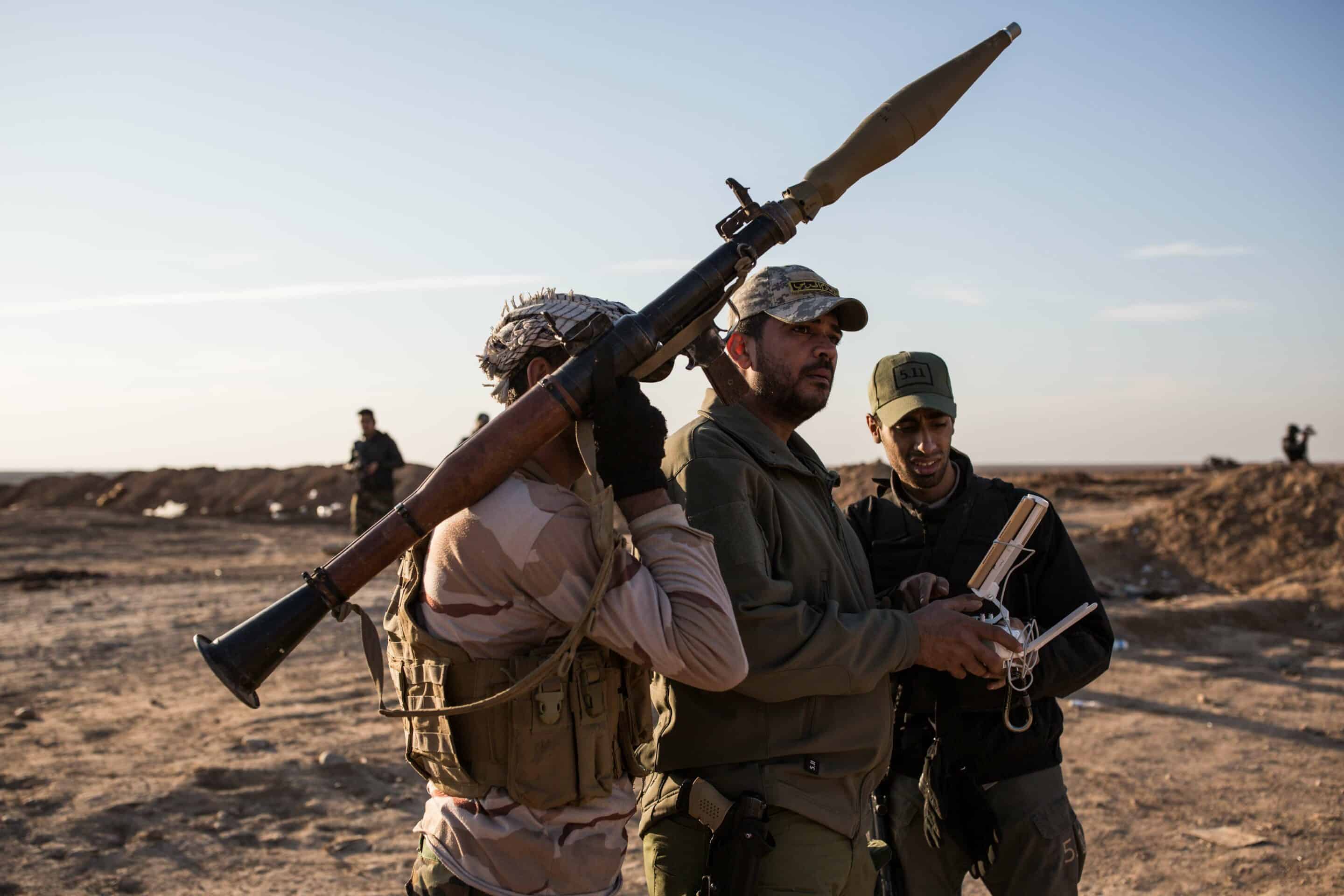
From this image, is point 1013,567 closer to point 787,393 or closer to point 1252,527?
point 787,393

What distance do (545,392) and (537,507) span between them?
9.8 inches

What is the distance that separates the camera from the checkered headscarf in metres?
2.37

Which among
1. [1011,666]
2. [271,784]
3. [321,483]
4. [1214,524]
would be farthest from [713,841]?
[321,483]

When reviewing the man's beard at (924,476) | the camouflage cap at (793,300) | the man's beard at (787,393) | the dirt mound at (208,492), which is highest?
the dirt mound at (208,492)

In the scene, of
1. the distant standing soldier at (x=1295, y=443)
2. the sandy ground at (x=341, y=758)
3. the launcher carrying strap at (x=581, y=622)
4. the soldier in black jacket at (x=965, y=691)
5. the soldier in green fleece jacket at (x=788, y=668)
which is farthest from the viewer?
the distant standing soldier at (x=1295, y=443)

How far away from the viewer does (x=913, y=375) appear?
11.5 ft

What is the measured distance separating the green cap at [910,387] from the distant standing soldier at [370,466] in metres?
10.8

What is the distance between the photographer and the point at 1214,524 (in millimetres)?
13633

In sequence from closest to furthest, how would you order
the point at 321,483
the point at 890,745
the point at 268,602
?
1. the point at 890,745
2. the point at 268,602
3. the point at 321,483

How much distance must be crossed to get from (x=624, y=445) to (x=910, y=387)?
1553 millimetres

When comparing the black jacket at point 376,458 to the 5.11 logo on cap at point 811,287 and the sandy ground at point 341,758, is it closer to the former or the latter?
the sandy ground at point 341,758

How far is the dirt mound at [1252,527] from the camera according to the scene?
42.1ft

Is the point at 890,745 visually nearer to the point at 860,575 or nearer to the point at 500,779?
the point at 860,575

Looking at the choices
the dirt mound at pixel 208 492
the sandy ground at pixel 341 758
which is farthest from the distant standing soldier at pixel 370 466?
the dirt mound at pixel 208 492
